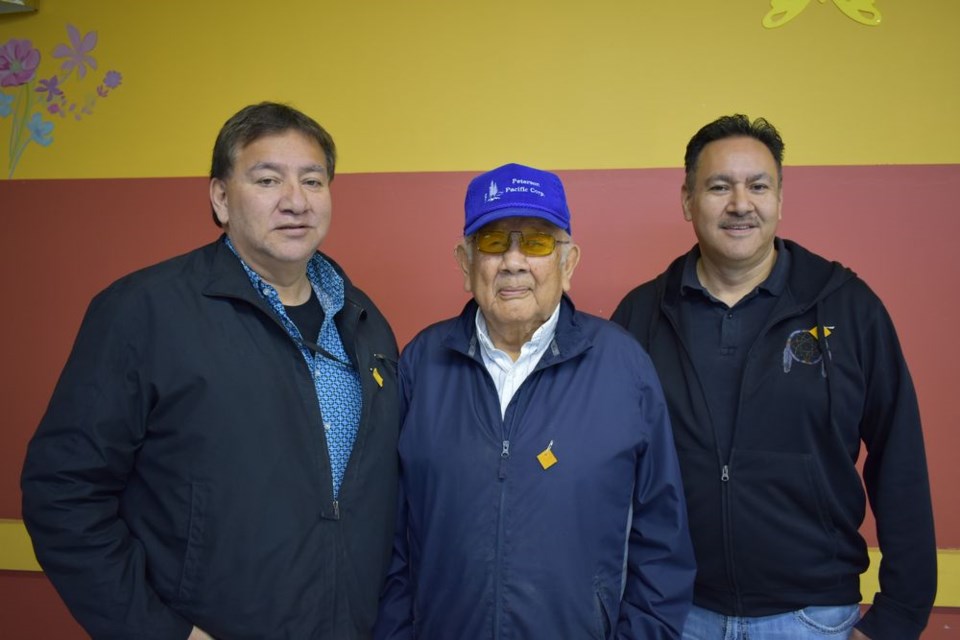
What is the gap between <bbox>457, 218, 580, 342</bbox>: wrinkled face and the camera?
1.61 meters

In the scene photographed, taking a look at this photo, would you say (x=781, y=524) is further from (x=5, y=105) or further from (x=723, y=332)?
(x=5, y=105)

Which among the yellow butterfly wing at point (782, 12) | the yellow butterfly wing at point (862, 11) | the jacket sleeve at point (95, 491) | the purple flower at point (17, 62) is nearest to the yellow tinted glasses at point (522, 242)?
the jacket sleeve at point (95, 491)

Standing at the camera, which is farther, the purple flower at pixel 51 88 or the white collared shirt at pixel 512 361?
the purple flower at pixel 51 88

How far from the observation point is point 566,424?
1516 millimetres

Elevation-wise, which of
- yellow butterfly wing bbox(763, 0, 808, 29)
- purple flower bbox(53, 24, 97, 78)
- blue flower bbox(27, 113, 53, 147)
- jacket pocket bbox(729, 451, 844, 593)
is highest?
yellow butterfly wing bbox(763, 0, 808, 29)

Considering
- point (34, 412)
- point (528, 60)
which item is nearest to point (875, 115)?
point (528, 60)

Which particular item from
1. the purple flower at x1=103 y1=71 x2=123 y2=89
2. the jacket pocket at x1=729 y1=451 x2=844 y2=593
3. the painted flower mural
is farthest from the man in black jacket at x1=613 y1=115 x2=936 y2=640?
the painted flower mural

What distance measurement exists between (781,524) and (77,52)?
119 inches

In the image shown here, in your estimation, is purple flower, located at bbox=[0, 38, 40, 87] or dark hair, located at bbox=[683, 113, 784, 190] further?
purple flower, located at bbox=[0, 38, 40, 87]

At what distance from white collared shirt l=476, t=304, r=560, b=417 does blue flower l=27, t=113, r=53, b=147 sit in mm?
2216

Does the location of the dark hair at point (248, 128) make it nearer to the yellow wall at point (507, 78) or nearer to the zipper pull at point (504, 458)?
the zipper pull at point (504, 458)

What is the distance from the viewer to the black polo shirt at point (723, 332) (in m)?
1.72

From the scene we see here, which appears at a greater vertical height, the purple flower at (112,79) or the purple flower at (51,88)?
the purple flower at (112,79)

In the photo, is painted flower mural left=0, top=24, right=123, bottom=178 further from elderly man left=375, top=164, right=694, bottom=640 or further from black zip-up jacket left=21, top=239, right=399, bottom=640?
elderly man left=375, top=164, right=694, bottom=640
